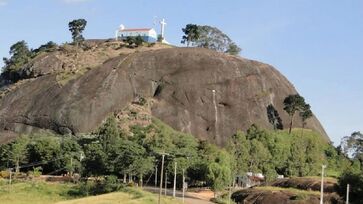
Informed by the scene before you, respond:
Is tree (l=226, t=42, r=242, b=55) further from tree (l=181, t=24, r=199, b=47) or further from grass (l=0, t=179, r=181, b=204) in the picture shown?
grass (l=0, t=179, r=181, b=204)

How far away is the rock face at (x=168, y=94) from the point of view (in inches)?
4616

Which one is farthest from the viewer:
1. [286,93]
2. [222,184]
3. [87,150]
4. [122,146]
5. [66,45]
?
[66,45]

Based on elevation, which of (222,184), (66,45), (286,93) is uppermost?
(66,45)

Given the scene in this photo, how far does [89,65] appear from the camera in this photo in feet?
439

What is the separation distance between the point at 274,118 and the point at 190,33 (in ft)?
124

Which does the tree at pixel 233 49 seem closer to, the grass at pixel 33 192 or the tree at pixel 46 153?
the tree at pixel 46 153

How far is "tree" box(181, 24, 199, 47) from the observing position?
14662cm

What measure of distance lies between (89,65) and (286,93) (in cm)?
4229

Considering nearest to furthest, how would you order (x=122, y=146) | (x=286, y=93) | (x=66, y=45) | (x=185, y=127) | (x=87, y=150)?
1. (x=122, y=146)
2. (x=87, y=150)
3. (x=185, y=127)
4. (x=286, y=93)
5. (x=66, y=45)

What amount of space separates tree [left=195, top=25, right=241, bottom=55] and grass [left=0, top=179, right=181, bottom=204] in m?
76.8

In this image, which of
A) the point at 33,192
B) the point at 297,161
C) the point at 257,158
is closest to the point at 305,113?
the point at 297,161

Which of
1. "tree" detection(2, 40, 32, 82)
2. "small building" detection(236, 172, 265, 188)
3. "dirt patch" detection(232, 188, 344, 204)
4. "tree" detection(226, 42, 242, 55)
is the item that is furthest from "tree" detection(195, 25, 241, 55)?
"dirt patch" detection(232, 188, 344, 204)

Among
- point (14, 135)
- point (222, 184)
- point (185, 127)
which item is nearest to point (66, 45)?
point (14, 135)

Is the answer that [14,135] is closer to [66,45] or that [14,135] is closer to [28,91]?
[28,91]
